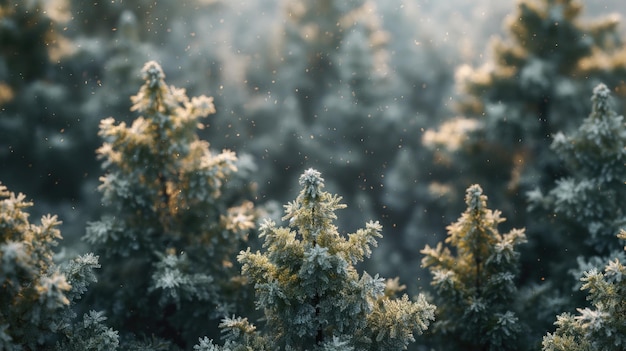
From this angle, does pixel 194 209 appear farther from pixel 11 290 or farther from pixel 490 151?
pixel 490 151

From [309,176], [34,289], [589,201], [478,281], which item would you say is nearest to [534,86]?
[589,201]

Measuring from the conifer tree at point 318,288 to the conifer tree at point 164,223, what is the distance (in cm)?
205

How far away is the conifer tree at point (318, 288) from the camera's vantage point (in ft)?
24.8

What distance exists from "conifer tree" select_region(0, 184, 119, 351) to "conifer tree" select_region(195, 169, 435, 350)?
165 centimetres

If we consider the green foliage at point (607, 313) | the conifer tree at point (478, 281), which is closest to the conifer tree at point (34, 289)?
the conifer tree at point (478, 281)

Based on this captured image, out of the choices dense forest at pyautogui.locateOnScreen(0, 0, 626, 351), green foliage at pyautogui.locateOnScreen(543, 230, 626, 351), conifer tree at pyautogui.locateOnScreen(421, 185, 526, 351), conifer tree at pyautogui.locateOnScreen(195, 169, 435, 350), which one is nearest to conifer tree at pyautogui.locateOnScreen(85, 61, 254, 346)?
dense forest at pyautogui.locateOnScreen(0, 0, 626, 351)

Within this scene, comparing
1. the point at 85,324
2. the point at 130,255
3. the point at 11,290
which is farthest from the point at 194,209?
the point at 11,290

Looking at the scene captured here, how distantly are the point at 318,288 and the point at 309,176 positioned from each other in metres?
1.46

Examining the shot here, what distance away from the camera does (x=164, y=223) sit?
34.7 feet

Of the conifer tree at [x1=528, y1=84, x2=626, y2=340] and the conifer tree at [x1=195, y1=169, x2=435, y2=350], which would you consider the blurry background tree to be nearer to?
the conifer tree at [x1=195, y1=169, x2=435, y2=350]

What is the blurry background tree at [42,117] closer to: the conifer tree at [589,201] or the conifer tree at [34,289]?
the conifer tree at [34,289]

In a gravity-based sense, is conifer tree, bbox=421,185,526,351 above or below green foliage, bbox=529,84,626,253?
below

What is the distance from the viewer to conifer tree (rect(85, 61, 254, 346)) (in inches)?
385

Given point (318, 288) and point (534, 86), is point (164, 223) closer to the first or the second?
point (318, 288)
